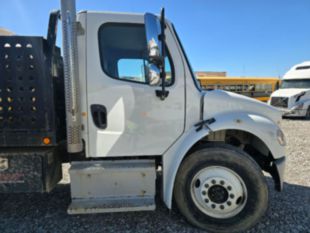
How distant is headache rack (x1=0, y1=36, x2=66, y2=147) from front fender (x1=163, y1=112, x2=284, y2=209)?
4.38ft

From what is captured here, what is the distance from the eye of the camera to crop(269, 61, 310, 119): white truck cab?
12164mm

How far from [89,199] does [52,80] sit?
1.40 meters

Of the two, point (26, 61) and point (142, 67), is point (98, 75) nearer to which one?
point (142, 67)

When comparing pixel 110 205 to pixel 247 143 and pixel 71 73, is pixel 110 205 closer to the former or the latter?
pixel 71 73

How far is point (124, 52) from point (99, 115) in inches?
31.6

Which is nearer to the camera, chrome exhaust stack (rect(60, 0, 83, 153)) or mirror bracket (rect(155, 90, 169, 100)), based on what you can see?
chrome exhaust stack (rect(60, 0, 83, 153))

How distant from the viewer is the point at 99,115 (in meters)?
2.45

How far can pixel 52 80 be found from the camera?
2.34 m

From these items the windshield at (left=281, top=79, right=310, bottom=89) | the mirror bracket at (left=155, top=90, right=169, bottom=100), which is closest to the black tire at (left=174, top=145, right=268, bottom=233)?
the mirror bracket at (left=155, top=90, right=169, bottom=100)

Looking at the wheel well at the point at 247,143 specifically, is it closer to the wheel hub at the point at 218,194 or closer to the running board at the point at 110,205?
the wheel hub at the point at 218,194

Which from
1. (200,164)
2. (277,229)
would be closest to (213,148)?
(200,164)

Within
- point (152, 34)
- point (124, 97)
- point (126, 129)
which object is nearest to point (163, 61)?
point (152, 34)

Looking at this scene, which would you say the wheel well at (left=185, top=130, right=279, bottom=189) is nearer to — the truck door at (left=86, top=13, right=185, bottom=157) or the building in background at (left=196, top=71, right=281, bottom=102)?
the truck door at (left=86, top=13, right=185, bottom=157)

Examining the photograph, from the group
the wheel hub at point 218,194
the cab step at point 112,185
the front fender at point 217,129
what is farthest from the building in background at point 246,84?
the cab step at point 112,185
